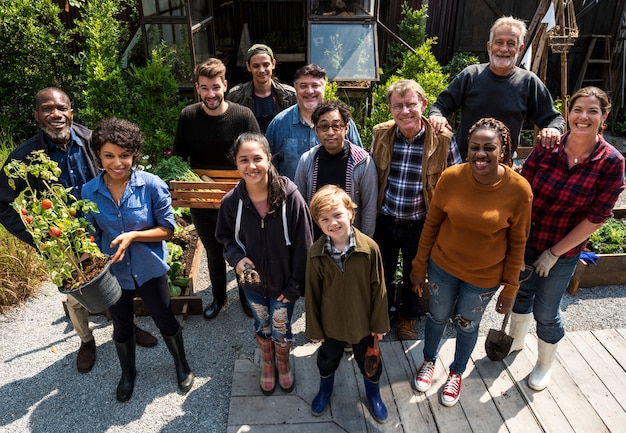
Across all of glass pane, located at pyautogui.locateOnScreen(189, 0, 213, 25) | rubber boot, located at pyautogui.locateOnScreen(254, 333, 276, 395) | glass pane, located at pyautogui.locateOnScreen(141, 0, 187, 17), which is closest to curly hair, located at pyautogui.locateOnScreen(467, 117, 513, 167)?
rubber boot, located at pyautogui.locateOnScreen(254, 333, 276, 395)

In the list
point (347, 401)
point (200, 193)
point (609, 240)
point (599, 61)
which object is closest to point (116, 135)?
point (200, 193)

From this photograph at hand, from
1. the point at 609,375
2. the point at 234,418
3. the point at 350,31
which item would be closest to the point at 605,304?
the point at 609,375

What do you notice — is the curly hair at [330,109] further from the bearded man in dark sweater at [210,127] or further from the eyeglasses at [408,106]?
the bearded man in dark sweater at [210,127]

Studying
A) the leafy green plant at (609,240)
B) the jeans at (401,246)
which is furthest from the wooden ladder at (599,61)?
the jeans at (401,246)

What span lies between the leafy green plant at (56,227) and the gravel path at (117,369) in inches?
39.3

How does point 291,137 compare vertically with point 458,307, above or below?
above

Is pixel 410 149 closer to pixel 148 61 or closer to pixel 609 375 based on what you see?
pixel 609 375

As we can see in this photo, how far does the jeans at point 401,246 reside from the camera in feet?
10.8

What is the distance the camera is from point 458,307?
293 centimetres

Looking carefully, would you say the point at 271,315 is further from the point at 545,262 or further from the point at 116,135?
the point at 545,262

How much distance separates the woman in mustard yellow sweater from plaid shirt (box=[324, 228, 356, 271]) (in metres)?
0.58

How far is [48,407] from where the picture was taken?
10.7 ft

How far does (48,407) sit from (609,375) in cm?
414

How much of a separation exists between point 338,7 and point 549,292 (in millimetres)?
5237
